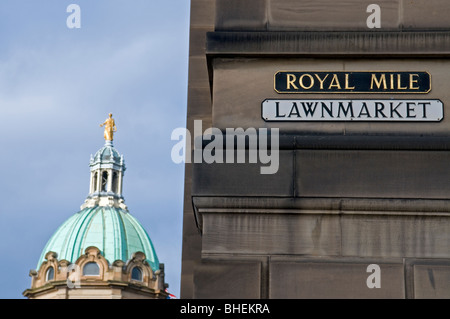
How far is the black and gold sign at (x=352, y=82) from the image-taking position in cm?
1021

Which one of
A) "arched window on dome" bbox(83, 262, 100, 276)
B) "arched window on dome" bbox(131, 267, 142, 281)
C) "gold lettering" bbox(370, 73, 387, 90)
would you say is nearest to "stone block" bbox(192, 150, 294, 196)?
"gold lettering" bbox(370, 73, 387, 90)

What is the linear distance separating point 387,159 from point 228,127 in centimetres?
127

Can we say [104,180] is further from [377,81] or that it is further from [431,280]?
[431,280]

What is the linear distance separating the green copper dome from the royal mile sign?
104 metres

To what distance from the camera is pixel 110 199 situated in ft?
408

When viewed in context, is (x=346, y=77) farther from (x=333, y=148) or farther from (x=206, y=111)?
(x=206, y=111)

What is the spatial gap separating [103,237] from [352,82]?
10600cm

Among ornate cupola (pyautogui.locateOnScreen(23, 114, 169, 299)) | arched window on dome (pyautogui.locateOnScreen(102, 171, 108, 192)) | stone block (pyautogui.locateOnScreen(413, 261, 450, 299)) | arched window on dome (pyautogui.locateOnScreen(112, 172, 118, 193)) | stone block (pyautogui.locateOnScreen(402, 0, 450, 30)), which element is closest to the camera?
stone block (pyautogui.locateOnScreen(413, 261, 450, 299))

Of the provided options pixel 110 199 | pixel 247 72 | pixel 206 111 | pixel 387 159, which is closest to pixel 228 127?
pixel 247 72

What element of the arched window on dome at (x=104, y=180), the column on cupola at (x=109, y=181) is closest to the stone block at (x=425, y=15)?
the column on cupola at (x=109, y=181)

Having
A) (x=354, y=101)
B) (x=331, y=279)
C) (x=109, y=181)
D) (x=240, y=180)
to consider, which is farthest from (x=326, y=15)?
(x=109, y=181)

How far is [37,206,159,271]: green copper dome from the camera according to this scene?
11481cm

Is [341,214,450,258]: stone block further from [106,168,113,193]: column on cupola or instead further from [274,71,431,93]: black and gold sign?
[106,168,113,193]: column on cupola

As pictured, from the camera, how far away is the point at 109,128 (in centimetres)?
13575
